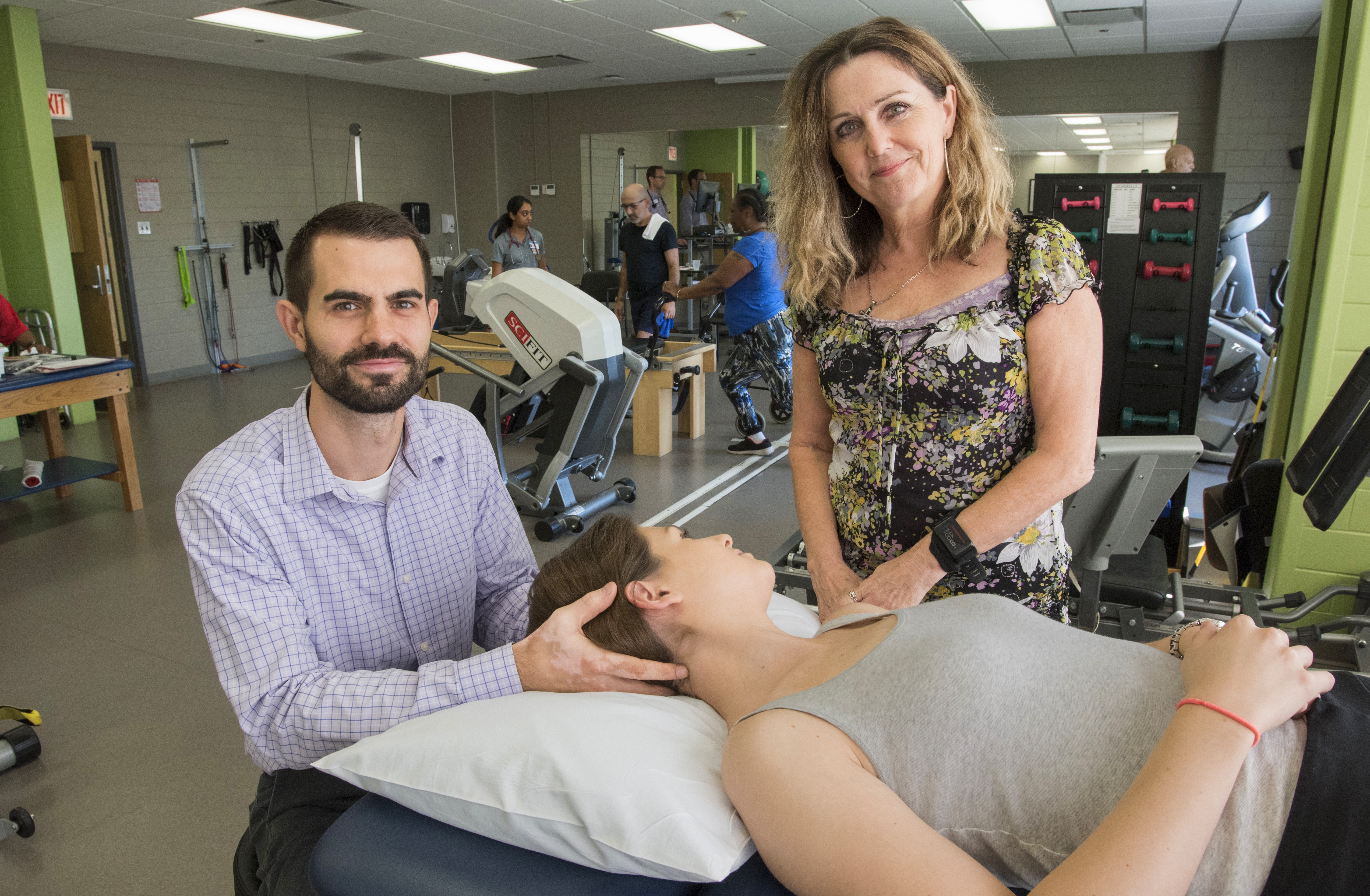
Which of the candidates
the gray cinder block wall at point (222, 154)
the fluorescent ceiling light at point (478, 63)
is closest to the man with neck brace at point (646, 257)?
the fluorescent ceiling light at point (478, 63)

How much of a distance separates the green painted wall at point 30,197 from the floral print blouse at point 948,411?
684cm

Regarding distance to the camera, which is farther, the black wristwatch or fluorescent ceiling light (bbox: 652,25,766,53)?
fluorescent ceiling light (bbox: 652,25,766,53)

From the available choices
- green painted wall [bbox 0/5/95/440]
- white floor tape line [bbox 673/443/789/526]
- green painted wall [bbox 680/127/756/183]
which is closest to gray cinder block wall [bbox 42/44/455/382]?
green painted wall [bbox 0/5/95/440]

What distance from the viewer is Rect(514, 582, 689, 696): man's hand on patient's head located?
3.93 ft

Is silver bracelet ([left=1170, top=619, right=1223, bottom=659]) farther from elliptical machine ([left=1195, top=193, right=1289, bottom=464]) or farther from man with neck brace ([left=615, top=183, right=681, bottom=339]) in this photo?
man with neck brace ([left=615, top=183, right=681, bottom=339])

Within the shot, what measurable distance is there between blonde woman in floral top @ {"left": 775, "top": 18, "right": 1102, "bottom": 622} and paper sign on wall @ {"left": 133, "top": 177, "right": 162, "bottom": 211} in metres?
8.47

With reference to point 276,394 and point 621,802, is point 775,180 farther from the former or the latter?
point 276,394

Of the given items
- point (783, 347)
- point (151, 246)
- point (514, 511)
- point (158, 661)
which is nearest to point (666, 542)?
point (514, 511)

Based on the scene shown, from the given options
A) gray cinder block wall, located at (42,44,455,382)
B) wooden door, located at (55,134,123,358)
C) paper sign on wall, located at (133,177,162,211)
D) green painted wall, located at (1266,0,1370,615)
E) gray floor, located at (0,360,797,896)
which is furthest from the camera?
paper sign on wall, located at (133,177,162,211)

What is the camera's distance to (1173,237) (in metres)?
3.14

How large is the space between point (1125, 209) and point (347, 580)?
9.66 ft

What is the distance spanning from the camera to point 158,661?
304cm

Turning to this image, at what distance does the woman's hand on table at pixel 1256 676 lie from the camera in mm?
869

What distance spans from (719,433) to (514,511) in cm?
470
